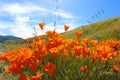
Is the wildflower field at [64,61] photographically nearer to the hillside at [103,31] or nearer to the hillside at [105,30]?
the hillside at [103,31]

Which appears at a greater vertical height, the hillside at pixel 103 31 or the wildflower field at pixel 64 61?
the hillside at pixel 103 31

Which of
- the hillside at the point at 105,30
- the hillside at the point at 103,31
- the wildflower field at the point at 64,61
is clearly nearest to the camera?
the wildflower field at the point at 64,61

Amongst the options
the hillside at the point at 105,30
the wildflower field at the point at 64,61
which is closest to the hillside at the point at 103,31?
the hillside at the point at 105,30

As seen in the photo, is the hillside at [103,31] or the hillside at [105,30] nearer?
the hillside at [103,31]

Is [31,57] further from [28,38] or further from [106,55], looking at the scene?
[28,38]

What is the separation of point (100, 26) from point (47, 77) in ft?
150

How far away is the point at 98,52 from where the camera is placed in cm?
762

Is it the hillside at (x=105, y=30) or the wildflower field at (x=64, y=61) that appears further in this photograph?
the hillside at (x=105, y=30)

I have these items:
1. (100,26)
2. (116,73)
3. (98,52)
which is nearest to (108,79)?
(116,73)

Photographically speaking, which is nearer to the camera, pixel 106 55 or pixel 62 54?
pixel 106 55

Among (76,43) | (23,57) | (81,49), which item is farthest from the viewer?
(76,43)

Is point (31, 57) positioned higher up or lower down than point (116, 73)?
higher up

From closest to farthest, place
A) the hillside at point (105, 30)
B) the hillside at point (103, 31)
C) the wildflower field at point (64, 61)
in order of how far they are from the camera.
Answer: the wildflower field at point (64, 61)
the hillside at point (103, 31)
the hillside at point (105, 30)

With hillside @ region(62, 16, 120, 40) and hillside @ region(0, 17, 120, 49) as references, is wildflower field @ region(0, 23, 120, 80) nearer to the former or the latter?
hillside @ region(0, 17, 120, 49)
